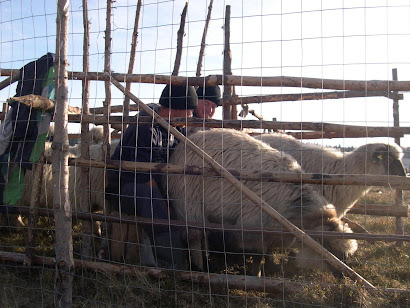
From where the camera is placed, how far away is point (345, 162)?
6.35 m

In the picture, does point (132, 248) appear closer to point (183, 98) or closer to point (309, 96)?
point (183, 98)

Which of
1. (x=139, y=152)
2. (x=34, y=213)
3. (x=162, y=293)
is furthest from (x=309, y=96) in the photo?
(x=34, y=213)

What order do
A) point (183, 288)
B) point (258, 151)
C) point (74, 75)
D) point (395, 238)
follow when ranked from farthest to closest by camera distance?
1. point (258, 151)
2. point (74, 75)
3. point (183, 288)
4. point (395, 238)

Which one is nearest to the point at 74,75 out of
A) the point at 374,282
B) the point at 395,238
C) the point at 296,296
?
the point at 296,296

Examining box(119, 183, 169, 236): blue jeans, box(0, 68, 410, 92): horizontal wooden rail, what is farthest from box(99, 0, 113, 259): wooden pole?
box(0, 68, 410, 92): horizontal wooden rail

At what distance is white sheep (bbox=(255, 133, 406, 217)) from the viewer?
5.99 metres

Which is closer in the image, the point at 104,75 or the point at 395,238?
the point at 395,238

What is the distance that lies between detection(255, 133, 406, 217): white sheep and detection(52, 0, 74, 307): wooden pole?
3427mm

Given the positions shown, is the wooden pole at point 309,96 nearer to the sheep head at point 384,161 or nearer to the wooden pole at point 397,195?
the wooden pole at point 397,195

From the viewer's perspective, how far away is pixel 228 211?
14.5ft

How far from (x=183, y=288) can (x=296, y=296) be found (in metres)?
1.09

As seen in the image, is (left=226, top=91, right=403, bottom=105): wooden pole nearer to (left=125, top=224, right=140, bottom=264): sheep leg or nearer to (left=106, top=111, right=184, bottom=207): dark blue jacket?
(left=106, top=111, right=184, bottom=207): dark blue jacket

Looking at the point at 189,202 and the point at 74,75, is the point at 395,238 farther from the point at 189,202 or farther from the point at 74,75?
the point at 74,75

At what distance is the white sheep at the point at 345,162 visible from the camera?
5988 mm
